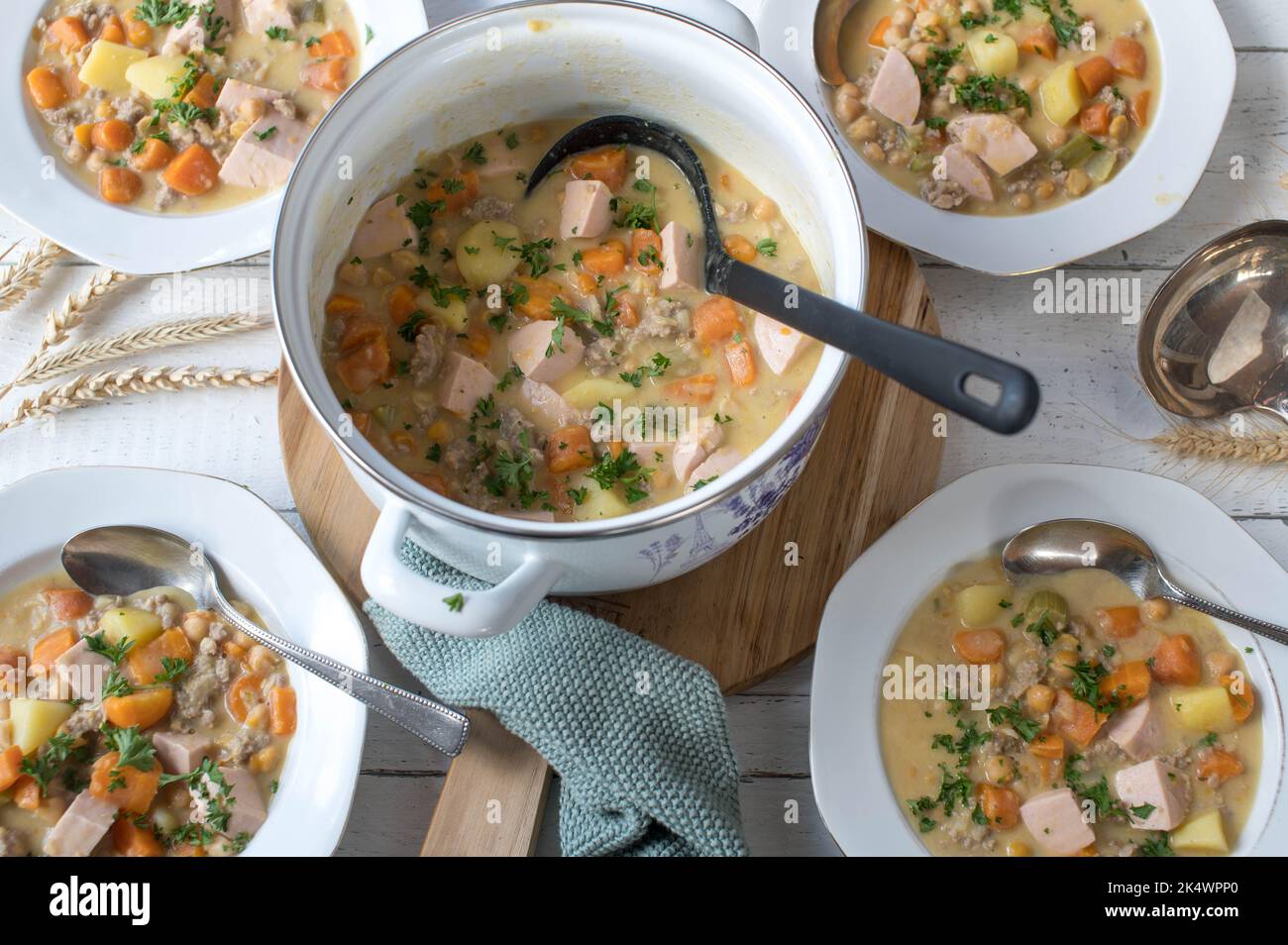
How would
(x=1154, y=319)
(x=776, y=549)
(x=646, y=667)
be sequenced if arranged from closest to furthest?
(x=646, y=667)
(x=776, y=549)
(x=1154, y=319)

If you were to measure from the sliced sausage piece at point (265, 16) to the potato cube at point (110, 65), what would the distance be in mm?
276

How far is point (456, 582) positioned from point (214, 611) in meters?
0.56

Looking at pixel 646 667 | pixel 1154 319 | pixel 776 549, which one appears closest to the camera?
pixel 646 667

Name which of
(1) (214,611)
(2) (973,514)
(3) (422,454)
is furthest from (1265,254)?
(1) (214,611)

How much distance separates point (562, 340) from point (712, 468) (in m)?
0.39

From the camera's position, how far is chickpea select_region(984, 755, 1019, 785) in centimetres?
232

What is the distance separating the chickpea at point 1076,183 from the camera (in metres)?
2.73

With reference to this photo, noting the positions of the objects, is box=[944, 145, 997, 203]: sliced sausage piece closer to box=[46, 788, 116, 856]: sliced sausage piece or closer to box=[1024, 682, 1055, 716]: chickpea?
box=[1024, 682, 1055, 716]: chickpea

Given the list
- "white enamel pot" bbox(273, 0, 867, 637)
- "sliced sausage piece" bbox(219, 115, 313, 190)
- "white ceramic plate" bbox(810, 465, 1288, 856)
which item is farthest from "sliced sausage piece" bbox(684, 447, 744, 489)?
"sliced sausage piece" bbox(219, 115, 313, 190)

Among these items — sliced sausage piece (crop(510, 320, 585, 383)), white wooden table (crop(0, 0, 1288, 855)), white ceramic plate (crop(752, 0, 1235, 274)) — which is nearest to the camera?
sliced sausage piece (crop(510, 320, 585, 383))

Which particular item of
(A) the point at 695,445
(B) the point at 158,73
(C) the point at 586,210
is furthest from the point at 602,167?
(B) the point at 158,73

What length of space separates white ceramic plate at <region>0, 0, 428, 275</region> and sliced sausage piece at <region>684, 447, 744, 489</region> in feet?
4.02
